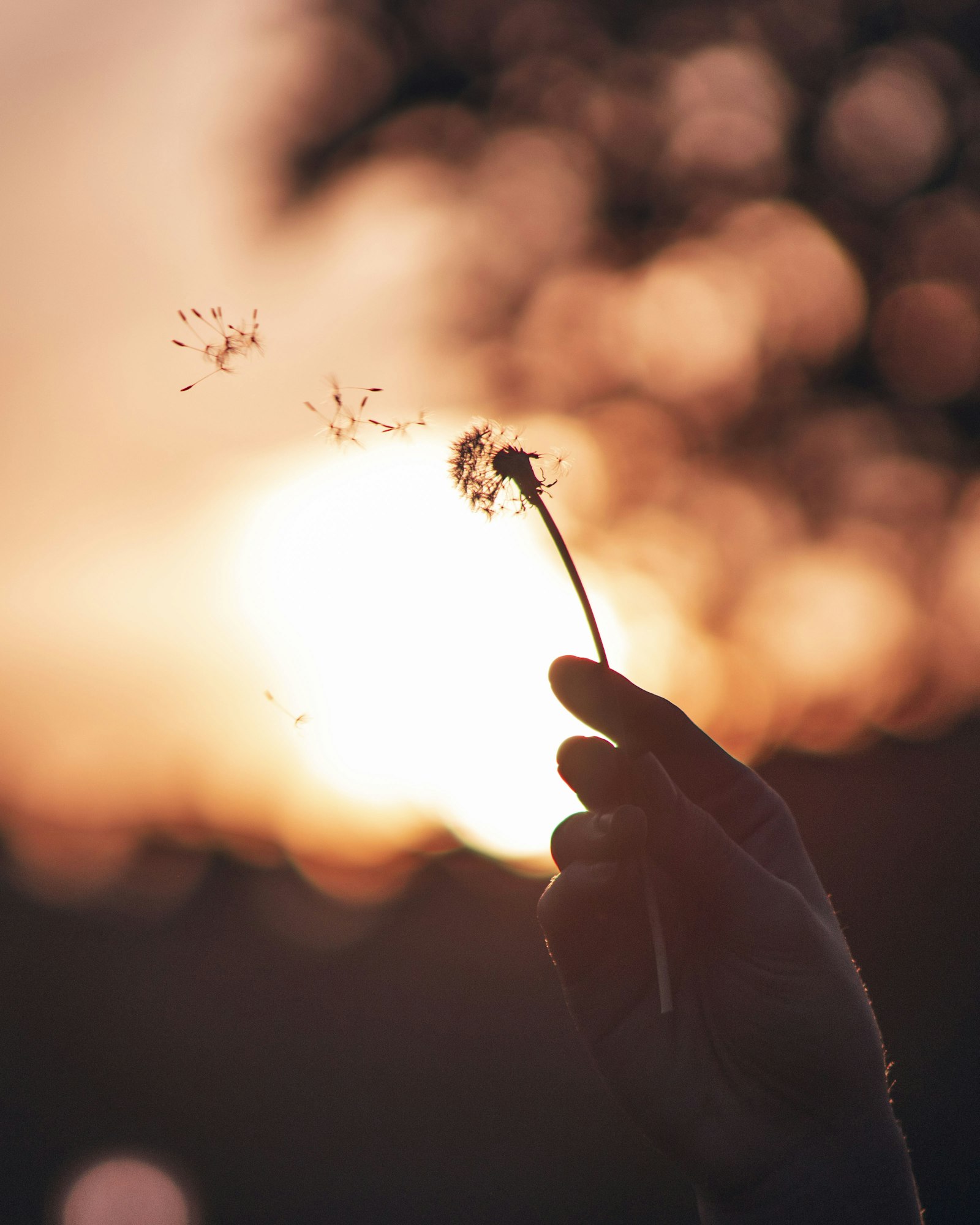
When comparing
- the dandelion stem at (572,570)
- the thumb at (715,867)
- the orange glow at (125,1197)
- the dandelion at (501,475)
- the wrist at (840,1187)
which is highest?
the dandelion at (501,475)

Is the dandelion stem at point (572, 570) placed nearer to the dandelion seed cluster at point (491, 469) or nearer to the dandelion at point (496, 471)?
the dandelion at point (496, 471)

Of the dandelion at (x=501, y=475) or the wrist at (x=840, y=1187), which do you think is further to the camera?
the dandelion at (x=501, y=475)

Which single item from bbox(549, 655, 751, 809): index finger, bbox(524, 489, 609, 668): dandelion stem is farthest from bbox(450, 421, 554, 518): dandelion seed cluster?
bbox(549, 655, 751, 809): index finger

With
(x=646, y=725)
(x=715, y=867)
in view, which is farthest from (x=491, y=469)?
(x=715, y=867)

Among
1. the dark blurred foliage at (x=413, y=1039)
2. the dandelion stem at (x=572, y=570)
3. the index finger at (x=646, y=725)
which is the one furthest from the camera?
the dark blurred foliage at (x=413, y=1039)

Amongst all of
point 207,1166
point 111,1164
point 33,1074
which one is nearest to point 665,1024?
point 207,1166

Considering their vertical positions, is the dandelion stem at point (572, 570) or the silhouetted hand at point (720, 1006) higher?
the dandelion stem at point (572, 570)

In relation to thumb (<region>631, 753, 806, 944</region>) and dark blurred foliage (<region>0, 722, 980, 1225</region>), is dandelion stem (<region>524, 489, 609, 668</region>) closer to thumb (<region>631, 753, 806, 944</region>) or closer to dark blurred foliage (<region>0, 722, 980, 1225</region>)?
thumb (<region>631, 753, 806, 944</region>)

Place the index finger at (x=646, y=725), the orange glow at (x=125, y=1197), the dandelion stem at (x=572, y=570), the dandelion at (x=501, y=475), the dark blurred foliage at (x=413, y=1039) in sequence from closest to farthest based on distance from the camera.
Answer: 1. the dandelion stem at (x=572, y=570)
2. the dandelion at (x=501, y=475)
3. the index finger at (x=646, y=725)
4. the dark blurred foliage at (x=413, y=1039)
5. the orange glow at (x=125, y=1197)

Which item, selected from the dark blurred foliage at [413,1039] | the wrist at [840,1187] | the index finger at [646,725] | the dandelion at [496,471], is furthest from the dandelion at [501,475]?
the dark blurred foliage at [413,1039]
